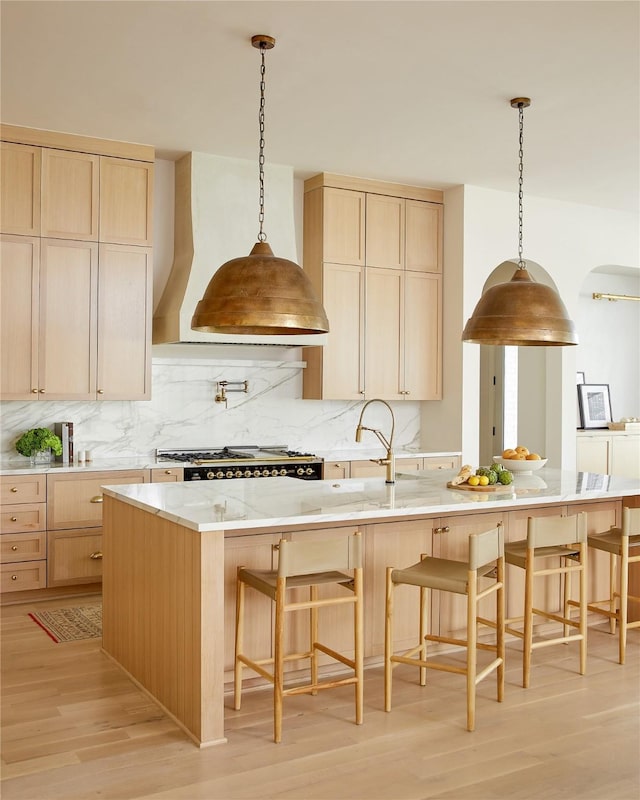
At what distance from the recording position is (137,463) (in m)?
5.58

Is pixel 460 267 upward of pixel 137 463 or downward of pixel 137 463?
upward

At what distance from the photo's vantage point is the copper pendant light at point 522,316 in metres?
3.95

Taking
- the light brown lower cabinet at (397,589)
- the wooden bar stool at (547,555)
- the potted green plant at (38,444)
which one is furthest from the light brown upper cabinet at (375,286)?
the wooden bar stool at (547,555)

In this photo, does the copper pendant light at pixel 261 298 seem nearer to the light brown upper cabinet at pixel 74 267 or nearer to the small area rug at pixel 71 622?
the small area rug at pixel 71 622

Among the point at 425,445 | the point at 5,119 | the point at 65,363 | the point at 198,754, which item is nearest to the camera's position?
the point at 198,754

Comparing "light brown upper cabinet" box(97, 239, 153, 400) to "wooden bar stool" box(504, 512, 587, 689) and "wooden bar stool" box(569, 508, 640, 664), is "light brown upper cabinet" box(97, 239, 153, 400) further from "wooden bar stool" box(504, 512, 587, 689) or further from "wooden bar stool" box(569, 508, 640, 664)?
"wooden bar stool" box(569, 508, 640, 664)

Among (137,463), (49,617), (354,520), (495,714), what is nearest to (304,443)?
(137,463)

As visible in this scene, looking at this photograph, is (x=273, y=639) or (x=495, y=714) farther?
(x=273, y=639)

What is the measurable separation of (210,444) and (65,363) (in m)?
1.36

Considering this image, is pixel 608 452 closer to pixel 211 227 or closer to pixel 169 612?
pixel 211 227

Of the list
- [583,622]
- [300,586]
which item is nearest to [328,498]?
[300,586]

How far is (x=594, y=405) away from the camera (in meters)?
8.48

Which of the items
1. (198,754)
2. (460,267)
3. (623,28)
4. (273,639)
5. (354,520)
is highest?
(623,28)

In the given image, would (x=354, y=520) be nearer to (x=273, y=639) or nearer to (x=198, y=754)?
(x=273, y=639)
